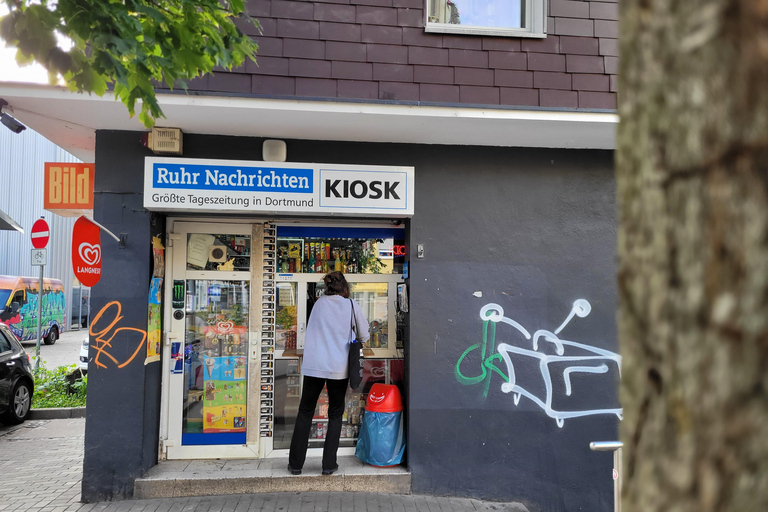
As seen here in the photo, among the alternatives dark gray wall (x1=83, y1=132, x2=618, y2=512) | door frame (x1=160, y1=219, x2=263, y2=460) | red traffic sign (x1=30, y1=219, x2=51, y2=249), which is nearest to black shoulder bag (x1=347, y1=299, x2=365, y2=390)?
dark gray wall (x1=83, y1=132, x2=618, y2=512)

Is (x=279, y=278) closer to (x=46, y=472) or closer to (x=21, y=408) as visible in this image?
(x=46, y=472)

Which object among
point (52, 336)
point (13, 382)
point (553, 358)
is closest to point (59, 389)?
point (13, 382)

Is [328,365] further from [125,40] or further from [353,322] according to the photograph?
[125,40]

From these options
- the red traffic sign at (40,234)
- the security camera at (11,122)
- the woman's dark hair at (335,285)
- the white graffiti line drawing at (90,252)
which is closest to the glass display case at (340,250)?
the woman's dark hair at (335,285)

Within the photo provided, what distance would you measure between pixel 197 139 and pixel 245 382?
240 centimetres

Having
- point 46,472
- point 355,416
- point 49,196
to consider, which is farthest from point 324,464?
point 49,196

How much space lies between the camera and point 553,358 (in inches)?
204

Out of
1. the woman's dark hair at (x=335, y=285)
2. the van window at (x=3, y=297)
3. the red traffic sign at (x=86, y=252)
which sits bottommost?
the van window at (x=3, y=297)

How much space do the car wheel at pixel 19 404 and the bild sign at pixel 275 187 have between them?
4.96 meters

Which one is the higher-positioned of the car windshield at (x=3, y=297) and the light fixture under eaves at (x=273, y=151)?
the light fixture under eaves at (x=273, y=151)

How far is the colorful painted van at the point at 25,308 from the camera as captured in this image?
1831cm

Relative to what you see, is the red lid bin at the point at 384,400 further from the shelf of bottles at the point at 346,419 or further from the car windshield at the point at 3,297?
the car windshield at the point at 3,297

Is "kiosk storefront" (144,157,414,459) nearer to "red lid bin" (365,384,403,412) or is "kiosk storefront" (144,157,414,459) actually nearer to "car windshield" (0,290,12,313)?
"red lid bin" (365,384,403,412)

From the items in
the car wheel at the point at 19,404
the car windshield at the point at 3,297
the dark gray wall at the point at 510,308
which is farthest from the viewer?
the car windshield at the point at 3,297
